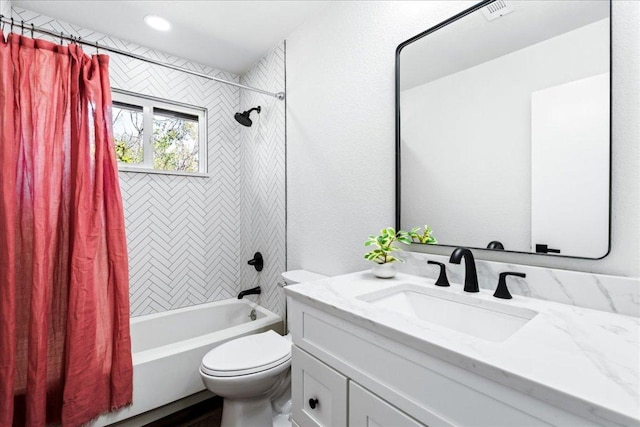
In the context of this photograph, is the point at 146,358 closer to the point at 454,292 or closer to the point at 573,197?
the point at 454,292

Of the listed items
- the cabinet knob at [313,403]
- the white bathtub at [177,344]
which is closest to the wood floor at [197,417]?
the white bathtub at [177,344]

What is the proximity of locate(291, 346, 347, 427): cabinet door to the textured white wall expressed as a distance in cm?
68

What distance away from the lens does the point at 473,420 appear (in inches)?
22.9

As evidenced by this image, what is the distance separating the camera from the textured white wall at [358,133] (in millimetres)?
817

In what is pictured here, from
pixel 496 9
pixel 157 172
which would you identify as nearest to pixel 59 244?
pixel 157 172

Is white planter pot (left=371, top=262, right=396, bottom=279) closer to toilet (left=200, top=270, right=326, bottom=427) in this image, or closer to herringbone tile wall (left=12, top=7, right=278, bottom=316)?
toilet (left=200, top=270, right=326, bottom=427)

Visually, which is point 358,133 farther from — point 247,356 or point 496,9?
point 247,356

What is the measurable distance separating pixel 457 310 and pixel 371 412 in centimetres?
44

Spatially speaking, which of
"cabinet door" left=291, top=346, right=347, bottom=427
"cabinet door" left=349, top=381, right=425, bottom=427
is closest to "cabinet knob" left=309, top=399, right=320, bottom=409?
"cabinet door" left=291, top=346, right=347, bottom=427

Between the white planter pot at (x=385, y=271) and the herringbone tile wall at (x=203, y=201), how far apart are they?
3.67 feet

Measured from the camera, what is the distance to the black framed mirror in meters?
0.87

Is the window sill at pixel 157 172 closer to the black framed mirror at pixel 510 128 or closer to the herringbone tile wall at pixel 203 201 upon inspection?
the herringbone tile wall at pixel 203 201

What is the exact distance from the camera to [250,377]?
141cm

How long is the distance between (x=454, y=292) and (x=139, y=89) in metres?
2.57
